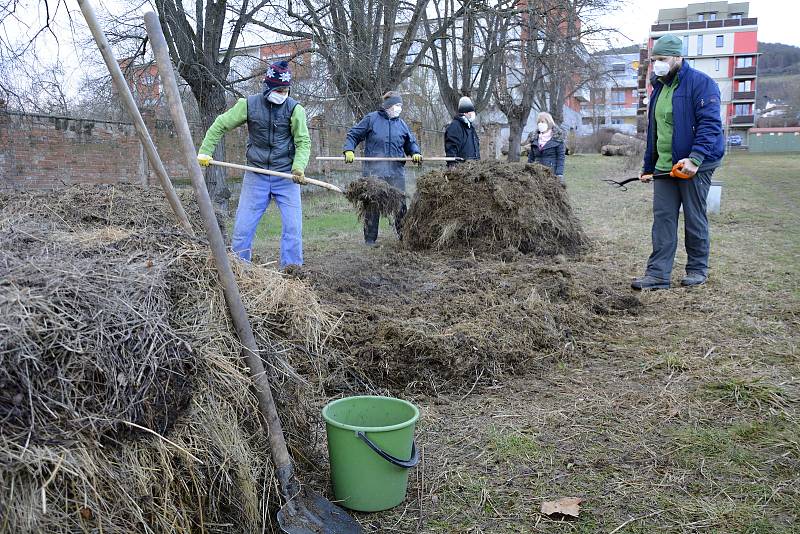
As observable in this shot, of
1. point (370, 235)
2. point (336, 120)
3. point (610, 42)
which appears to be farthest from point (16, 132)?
point (610, 42)

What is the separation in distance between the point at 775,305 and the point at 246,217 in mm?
Answer: 4257

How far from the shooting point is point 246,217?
5906 mm

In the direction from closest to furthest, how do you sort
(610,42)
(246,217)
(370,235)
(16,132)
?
1. (246,217)
2. (370,235)
3. (16,132)
4. (610,42)

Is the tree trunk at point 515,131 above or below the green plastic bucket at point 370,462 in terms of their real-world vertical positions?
above

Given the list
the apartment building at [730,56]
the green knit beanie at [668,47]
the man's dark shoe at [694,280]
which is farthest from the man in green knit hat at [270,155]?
the apartment building at [730,56]

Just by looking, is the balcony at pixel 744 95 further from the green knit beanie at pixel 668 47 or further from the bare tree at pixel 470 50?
the green knit beanie at pixel 668 47

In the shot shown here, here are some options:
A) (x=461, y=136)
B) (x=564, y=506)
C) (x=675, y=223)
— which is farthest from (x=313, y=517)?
(x=461, y=136)

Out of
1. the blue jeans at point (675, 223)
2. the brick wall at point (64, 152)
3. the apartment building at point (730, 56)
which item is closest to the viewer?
the blue jeans at point (675, 223)

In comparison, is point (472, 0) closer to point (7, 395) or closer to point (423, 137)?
point (423, 137)

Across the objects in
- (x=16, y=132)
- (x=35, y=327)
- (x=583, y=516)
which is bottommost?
(x=583, y=516)

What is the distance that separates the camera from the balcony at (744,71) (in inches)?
2601

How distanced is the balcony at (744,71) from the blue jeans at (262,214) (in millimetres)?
71927

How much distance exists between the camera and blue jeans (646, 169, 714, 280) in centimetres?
564

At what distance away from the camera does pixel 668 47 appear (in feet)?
18.2
